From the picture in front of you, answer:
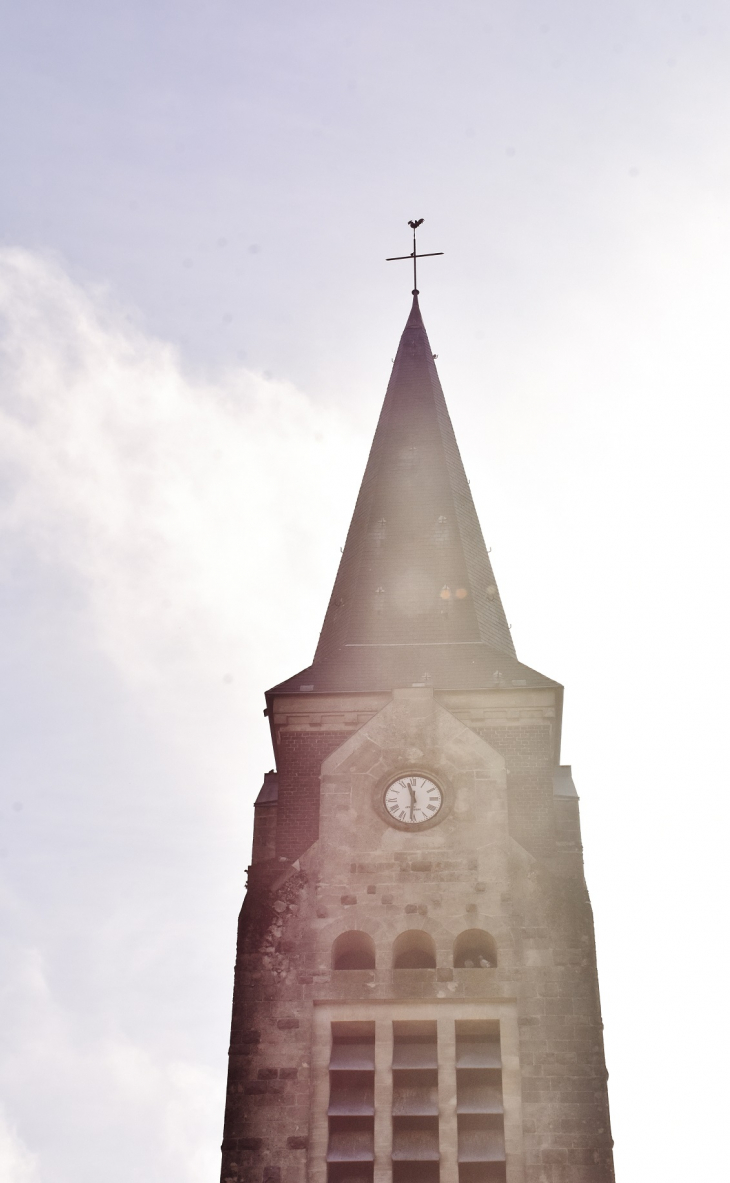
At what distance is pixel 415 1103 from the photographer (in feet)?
71.1

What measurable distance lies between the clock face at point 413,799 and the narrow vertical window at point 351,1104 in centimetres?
381

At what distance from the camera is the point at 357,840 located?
24500 mm

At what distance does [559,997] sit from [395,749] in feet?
17.6

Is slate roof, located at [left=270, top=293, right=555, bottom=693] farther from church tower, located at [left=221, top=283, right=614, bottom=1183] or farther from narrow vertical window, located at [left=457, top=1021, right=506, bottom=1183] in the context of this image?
narrow vertical window, located at [left=457, top=1021, right=506, bottom=1183]

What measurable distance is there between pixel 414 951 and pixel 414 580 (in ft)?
29.2

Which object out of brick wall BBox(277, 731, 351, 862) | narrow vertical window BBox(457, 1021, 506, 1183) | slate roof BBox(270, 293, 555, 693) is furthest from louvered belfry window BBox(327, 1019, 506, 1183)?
slate roof BBox(270, 293, 555, 693)

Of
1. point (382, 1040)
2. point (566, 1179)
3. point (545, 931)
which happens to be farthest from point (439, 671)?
point (566, 1179)

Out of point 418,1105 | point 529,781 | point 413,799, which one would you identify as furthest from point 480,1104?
point 529,781

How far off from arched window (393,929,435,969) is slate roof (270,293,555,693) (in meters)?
5.29

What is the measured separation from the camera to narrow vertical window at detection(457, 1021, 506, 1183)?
21000 millimetres

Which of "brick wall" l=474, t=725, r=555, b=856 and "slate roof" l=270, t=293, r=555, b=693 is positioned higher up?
"slate roof" l=270, t=293, r=555, b=693

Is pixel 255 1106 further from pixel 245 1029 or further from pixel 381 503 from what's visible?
pixel 381 503

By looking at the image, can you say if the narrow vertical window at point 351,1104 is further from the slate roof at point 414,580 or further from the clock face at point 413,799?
the slate roof at point 414,580

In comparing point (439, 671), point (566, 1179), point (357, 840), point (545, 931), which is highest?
point (439, 671)
